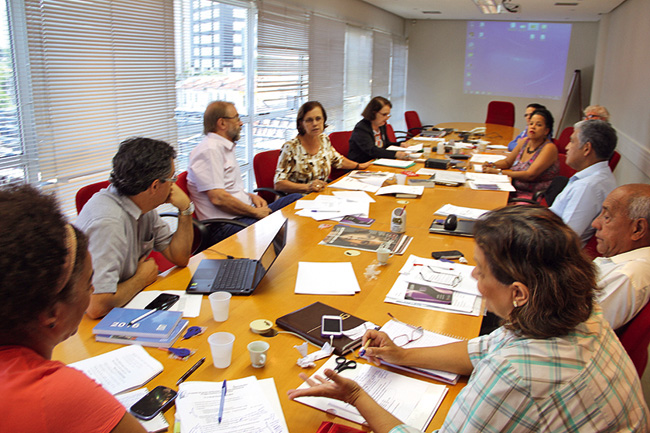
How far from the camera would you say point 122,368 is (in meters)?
1.37

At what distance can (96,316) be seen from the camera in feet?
5.45

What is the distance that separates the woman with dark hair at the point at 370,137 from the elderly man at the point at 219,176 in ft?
5.89

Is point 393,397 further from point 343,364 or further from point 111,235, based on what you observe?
point 111,235

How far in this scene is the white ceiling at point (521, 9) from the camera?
24.5ft

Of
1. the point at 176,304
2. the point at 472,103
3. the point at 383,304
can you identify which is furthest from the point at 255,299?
the point at 472,103

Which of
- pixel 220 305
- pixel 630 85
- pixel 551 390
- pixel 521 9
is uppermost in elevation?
pixel 521 9

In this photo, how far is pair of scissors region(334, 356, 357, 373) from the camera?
1.42m

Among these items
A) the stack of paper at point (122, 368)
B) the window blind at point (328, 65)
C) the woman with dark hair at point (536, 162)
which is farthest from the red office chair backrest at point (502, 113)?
the stack of paper at point (122, 368)

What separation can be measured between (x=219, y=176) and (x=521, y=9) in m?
7.40

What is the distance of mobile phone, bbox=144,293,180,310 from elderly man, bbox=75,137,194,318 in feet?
0.36

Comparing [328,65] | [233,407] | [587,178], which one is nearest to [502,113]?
[328,65]

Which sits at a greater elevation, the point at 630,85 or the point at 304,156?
the point at 630,85

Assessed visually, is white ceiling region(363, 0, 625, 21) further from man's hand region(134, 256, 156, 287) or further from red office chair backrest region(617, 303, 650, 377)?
man's hand region(134, 256, 156, 287)

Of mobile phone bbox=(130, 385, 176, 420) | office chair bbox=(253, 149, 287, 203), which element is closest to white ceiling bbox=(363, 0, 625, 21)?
office chair bbox=(253, 149, 287, 203)
